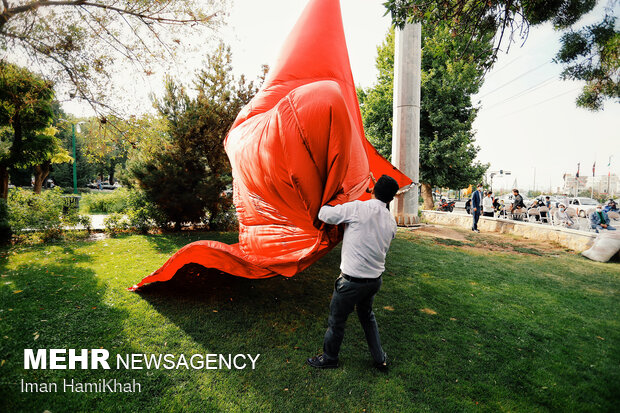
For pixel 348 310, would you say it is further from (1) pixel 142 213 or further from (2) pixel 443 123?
(2) pixel 443 123

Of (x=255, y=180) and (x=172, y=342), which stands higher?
(x=255, y=180)

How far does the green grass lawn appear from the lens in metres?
2.43

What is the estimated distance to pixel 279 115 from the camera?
2.91 meters

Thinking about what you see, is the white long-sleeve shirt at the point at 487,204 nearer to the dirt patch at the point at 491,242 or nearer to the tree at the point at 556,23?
the dirt patch at the point at 491,242

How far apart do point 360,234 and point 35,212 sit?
9074mm

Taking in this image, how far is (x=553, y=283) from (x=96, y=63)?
38.1 feet

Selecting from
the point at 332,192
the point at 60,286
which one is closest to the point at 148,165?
the point at 60,286

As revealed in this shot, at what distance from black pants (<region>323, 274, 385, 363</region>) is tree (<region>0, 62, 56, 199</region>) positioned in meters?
8.09

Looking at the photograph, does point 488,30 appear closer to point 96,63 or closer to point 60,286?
point 60,286

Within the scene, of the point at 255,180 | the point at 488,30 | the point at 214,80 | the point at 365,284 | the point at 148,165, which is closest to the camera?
the point at 365,284

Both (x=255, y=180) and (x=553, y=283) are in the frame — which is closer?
(x=255, y=180)

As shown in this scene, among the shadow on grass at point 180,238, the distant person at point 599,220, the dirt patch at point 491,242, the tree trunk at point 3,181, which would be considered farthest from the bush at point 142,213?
the distant person at point 599,220

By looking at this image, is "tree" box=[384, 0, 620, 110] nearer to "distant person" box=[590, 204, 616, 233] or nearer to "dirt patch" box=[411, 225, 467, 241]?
"dirt patch" box=[411, 225, 467, 241]

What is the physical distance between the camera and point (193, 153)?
914 cm
